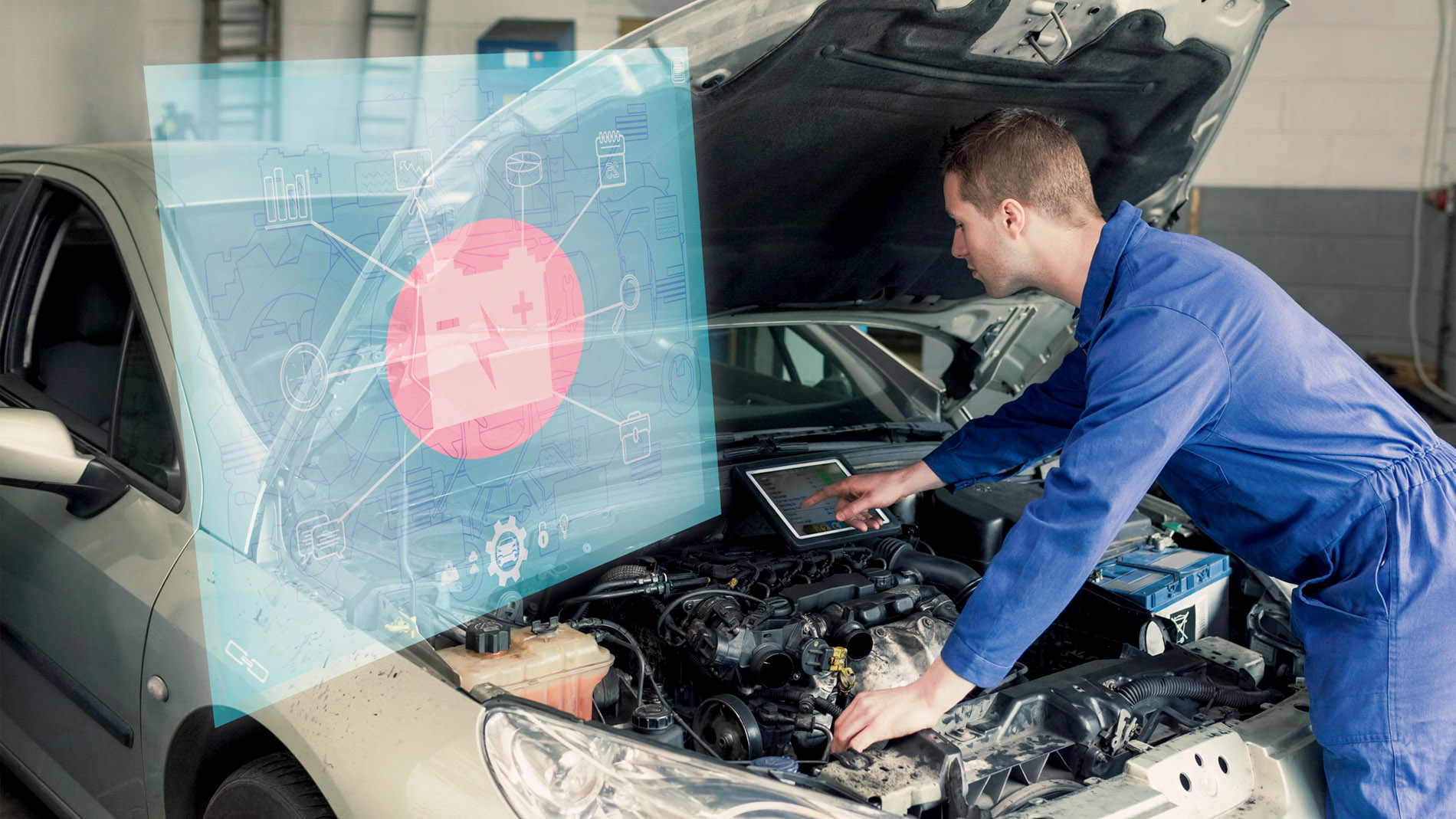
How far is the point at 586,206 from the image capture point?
5.43ft

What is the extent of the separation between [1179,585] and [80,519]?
201 cm

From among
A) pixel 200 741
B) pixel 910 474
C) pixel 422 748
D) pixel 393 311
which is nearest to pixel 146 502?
pixel 200 741

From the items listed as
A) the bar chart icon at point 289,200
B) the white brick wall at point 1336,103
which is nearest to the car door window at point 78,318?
the bar chart icon at point 289,200

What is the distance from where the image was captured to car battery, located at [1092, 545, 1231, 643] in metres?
2.00

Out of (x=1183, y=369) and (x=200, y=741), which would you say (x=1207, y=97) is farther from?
(x=200, y=741)

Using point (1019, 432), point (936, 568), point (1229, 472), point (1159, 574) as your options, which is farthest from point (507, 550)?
point (1159, 574)

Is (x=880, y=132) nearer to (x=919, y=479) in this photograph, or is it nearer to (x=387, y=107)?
(x=919, y=479)

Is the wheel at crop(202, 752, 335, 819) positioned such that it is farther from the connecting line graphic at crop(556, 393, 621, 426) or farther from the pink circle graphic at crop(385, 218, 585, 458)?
the connecting line graphic at crop(556, 393, 621, 426)

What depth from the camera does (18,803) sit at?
2430 millimetres

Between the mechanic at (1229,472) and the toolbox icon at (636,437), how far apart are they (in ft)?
2.10

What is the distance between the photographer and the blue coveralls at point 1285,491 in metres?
1.34

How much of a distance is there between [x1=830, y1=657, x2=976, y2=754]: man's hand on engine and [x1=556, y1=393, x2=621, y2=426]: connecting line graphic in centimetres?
69

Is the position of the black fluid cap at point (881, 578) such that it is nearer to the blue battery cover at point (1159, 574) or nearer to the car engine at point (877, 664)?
the car engine at point (877, 664)

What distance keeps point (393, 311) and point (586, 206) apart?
37 centimetres
